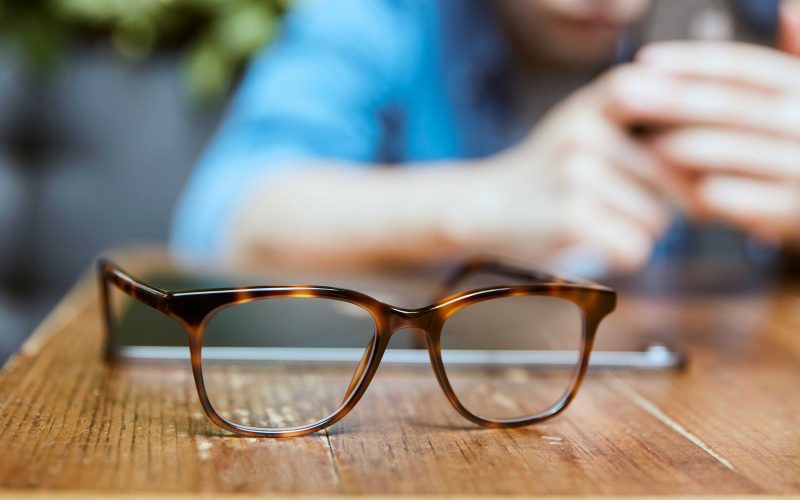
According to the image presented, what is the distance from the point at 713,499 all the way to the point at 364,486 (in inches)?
4.5

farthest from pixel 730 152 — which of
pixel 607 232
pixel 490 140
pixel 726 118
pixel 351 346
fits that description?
pixel 490 140

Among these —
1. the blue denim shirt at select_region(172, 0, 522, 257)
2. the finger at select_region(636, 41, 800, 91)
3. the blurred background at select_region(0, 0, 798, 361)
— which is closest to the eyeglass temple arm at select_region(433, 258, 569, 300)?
the finger at select_region(636, 41, 800, 91)

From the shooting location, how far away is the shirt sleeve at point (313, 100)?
3.51ft

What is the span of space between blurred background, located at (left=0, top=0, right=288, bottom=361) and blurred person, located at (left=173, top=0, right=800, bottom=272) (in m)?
0.57

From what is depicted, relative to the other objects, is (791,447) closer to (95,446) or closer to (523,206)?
(95,446)

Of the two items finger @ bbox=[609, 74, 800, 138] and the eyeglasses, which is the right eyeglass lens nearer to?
the eyeglasses

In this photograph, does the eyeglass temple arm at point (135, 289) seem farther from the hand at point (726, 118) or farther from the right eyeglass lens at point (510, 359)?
the hand at point (726, 118)

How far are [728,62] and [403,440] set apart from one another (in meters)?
0.55

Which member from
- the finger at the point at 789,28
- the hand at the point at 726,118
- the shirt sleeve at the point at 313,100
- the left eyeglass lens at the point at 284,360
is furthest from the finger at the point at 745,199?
the shirt sleeve at the point at 313,100

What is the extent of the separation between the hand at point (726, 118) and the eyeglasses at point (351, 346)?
0.77 feet

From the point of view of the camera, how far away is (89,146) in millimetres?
1726

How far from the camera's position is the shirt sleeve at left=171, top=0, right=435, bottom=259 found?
107 cm

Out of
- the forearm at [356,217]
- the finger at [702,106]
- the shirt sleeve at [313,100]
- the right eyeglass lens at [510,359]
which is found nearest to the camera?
the right eyeglass lens at [510,359]

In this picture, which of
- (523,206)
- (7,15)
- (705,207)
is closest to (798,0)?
(705,207)
